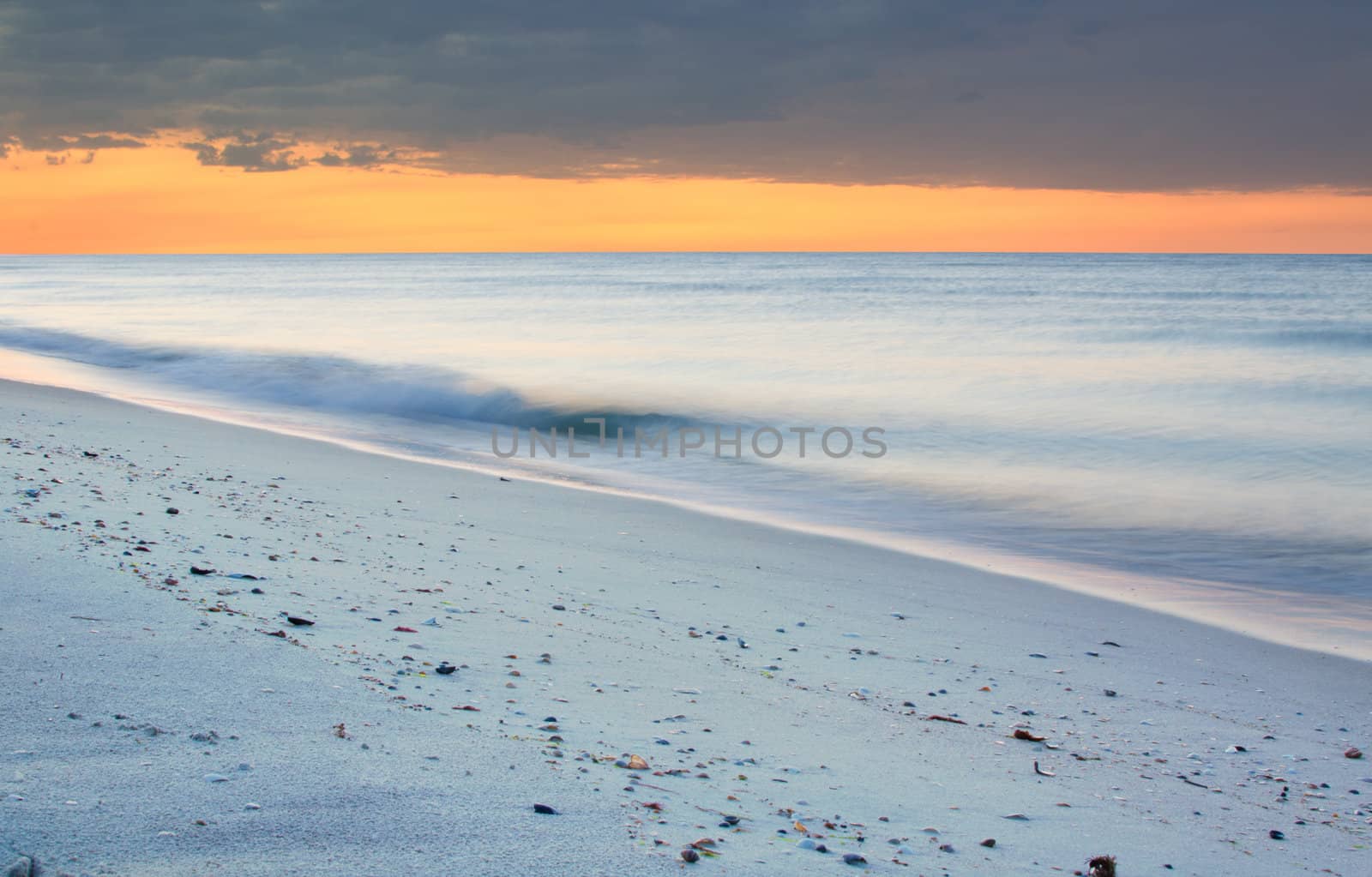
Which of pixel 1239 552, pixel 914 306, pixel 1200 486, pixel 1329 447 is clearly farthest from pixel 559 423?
pixel 914 306

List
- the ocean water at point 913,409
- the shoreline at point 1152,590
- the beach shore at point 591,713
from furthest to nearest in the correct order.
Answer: the ocean water at point 913,409, the shoreline at point 1152,590, the beach shore at point 591,713

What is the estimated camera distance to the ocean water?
A: 31.8 ft

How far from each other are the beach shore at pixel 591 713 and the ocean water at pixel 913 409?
2484 mm

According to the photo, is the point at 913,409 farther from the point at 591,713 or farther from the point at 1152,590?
the point at 591,713

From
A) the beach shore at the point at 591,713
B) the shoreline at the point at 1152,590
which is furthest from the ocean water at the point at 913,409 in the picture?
the beach shore at the point at 591,713

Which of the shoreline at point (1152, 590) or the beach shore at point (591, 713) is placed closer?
the beach shore at point (591, 713)

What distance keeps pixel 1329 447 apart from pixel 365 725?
1695cm

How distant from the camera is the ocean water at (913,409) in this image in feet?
31.8

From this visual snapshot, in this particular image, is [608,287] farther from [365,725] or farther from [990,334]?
[365,725]

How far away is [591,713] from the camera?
3.93 m

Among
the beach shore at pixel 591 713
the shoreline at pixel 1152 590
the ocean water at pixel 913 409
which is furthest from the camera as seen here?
the ocean water at pixel 913 409

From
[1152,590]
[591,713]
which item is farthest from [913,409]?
[591,713]

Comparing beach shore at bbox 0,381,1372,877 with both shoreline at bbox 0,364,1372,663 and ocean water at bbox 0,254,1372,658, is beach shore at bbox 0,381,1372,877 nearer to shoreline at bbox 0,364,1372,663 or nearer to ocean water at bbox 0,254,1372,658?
shoreline at bbox 0,364,1372,663

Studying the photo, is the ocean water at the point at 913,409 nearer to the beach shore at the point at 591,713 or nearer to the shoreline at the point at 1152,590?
the shoreline at the point at 1152,590
